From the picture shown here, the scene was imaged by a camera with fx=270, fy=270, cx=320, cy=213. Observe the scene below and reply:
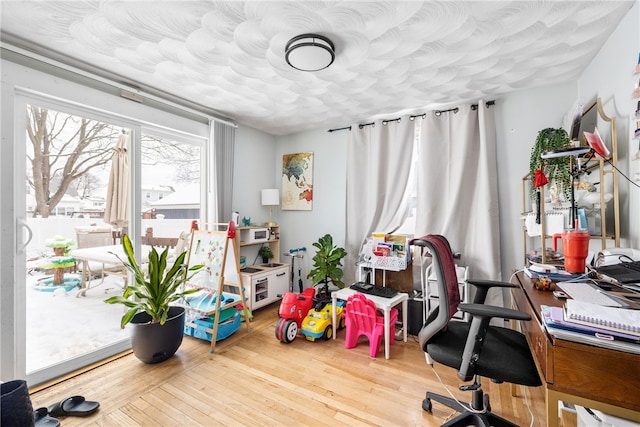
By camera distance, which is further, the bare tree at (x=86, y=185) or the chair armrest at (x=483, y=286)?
the bare tree at (x=86, y=185)

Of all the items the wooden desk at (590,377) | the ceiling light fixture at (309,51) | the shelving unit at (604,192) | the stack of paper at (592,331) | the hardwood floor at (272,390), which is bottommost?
the hardwood floor at (272,390)

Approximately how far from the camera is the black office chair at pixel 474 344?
1.13m

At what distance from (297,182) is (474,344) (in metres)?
3.10

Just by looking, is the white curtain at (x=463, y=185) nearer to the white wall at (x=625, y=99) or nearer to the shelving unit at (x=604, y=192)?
the shelving unit at (x=604, y=192)

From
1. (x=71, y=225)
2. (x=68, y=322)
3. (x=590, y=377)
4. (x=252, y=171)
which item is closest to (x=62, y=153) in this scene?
(x=71, y=225)

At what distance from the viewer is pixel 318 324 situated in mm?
2590

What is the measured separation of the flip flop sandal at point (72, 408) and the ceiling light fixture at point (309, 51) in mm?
2553

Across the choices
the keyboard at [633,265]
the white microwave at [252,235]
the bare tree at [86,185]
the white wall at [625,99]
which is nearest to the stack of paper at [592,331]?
the keyboard at [633,265]

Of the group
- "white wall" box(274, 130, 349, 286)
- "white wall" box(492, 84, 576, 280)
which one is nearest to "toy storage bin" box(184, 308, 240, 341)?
"white wall" box(274, 130, 349, 286)

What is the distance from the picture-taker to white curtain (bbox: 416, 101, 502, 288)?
2637 millimetres

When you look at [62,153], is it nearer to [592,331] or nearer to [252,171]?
[252,171]

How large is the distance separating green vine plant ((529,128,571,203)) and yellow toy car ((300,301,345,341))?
2062mm

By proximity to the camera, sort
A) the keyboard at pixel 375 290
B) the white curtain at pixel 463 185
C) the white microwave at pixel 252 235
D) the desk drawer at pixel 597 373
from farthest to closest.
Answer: the white microwave at pixel 252 235, the white curtain at pixel 463 185, the keyboard at pixel 375 290, the desk drawer at pixel 597 373

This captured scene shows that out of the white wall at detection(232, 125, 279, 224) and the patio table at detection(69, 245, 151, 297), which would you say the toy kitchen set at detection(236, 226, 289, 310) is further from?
the patio table at detection(69, 245, 151, 297)
